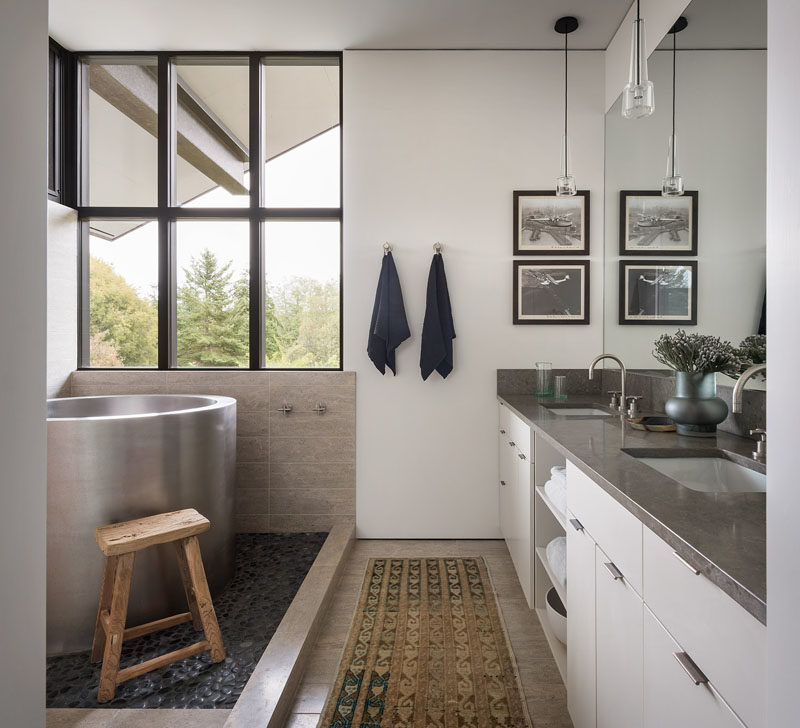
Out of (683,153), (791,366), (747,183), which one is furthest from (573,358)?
(791,366)

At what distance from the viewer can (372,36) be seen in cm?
292

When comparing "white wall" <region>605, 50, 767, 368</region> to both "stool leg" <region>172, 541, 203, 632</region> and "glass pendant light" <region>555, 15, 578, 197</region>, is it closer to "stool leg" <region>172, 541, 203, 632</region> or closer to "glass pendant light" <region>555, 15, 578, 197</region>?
"glass pendant light" <region>555, 15, 578, 197</region>

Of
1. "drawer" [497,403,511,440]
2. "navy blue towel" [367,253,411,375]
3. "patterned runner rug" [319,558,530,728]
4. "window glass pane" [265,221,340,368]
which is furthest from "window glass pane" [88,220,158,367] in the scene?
"drawer" [497,403,511,440]

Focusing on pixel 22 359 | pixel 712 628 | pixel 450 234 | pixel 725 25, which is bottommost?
pixel 712 628

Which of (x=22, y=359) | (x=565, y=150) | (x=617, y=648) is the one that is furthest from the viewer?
(x=565, y=150)

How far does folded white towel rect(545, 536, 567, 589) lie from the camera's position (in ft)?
5.68

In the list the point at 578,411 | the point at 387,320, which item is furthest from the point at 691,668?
the point at 387,320

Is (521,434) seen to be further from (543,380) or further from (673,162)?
(673,162)

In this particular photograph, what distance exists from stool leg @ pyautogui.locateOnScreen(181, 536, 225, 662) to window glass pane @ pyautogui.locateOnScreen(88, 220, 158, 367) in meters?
1.66

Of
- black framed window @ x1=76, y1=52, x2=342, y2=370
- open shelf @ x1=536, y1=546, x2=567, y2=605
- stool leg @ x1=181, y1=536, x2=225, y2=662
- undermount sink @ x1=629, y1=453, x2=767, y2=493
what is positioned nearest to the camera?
undermount sink @ x1=629, y1=453, x2=767, y2=493

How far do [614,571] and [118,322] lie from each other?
3.14m

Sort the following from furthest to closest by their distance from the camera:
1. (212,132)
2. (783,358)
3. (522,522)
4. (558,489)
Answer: (212,132) → (522,522) → (558,489) → (783,358)

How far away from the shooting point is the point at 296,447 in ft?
10.1

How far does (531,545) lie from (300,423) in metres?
1.53
